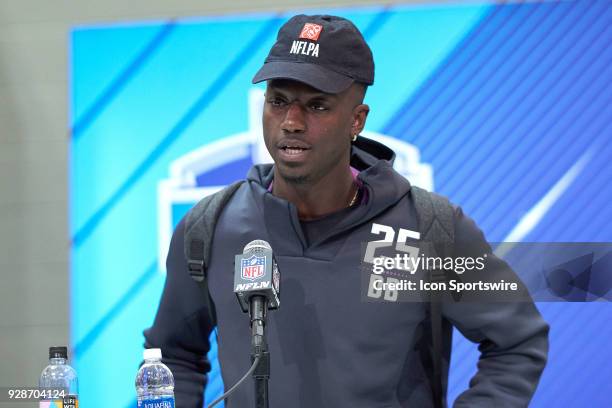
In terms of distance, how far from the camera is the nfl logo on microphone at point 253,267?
174cm

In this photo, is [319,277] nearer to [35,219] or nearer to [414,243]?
[414,243]

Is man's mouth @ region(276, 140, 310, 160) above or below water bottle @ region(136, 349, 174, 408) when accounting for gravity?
above

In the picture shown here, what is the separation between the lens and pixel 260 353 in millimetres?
1707

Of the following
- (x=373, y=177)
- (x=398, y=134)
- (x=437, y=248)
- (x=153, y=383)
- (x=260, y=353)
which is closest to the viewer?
(x=260, y=353)

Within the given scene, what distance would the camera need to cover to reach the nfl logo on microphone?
1743mm

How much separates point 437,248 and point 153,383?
Answer: 2.38 feet

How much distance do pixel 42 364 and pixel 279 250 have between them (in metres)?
2.08

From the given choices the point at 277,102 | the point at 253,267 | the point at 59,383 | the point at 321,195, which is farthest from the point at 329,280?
the point at 59,383

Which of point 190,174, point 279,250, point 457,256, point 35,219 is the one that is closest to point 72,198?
point 35,219

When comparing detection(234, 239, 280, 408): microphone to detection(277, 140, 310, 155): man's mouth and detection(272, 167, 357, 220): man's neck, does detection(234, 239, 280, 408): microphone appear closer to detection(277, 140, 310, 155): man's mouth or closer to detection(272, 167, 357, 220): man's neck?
detection(277, 140, 310, 155): man's mouth

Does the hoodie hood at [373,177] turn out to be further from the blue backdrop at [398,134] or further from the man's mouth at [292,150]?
the blue backdrop at [398,134]

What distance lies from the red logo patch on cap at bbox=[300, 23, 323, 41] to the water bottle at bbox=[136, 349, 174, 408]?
2.63 feet

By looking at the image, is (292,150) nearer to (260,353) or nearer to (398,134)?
(260,353)

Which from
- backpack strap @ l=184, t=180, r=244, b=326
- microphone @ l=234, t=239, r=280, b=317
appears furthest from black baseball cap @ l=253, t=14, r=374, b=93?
microphone @ l=234, t=239, r=280, b=317
